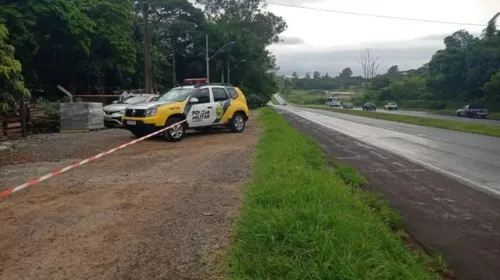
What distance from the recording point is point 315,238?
13.9ft

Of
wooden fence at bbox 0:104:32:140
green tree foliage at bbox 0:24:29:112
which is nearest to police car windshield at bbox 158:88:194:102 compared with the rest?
wooden fence at bbox 0:104:32:140

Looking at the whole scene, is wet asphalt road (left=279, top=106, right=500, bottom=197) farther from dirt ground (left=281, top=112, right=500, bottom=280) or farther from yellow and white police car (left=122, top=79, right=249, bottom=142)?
yellow and white police car (left=122, top=79, right=249, bottom=142)

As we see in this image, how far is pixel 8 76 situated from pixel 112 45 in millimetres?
23026

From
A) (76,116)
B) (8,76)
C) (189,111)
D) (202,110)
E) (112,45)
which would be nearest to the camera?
(8,76)

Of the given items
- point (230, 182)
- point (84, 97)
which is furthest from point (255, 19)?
point (230, 182)

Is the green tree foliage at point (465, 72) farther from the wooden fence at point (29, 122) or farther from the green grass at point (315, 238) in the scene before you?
the green grass at point (315, 238)

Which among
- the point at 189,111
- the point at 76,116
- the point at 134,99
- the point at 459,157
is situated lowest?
the point at 459,157

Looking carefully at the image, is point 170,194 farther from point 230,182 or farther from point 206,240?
point 206,240

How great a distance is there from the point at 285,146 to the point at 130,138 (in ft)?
17.9

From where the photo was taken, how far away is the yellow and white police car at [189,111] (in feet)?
43.1

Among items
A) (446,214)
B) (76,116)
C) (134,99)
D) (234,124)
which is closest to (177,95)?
(234,124)

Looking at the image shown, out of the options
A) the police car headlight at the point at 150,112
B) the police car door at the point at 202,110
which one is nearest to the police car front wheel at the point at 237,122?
the police car door at the point at 202,110

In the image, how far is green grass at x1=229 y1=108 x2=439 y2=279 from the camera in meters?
3.73

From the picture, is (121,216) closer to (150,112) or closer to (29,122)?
(150,112)
